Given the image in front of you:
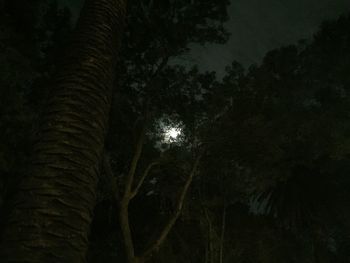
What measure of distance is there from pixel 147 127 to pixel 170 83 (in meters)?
1.81

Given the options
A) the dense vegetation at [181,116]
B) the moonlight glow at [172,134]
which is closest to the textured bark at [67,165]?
the dense vegetation at [181,116]

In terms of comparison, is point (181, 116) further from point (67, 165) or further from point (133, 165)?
point (67, 165)

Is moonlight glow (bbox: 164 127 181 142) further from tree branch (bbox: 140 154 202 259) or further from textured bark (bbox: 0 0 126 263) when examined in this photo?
textured bark (bbox: 0 0 126 263)

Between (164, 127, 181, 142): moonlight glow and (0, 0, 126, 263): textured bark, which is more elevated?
(164, 127, 181, 142): moonlight glow

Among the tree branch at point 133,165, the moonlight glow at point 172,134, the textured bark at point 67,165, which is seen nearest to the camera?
the textured bark at point 67,165

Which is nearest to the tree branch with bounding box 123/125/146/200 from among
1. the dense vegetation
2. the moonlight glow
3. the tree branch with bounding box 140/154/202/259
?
the dense vegetation

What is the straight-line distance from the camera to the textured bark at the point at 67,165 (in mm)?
2178

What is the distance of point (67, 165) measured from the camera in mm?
2459

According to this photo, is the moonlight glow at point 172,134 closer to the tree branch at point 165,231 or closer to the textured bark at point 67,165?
the tree branch at point 165,231

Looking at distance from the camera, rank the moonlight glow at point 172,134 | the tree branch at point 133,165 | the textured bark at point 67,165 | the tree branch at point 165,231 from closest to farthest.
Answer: the textured bark at point 67,165, the tree branch at point 165,231, the tree branch at point 133,165, the moonlight glow at point 172,134

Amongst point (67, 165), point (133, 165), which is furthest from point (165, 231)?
point (67, 165)

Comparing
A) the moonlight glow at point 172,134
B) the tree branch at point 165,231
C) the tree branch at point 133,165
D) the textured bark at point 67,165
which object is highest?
the moonlight glow at point 172,134

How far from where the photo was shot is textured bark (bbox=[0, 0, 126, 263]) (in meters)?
2.18

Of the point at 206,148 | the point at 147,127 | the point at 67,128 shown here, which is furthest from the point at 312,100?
the point at 67,128
